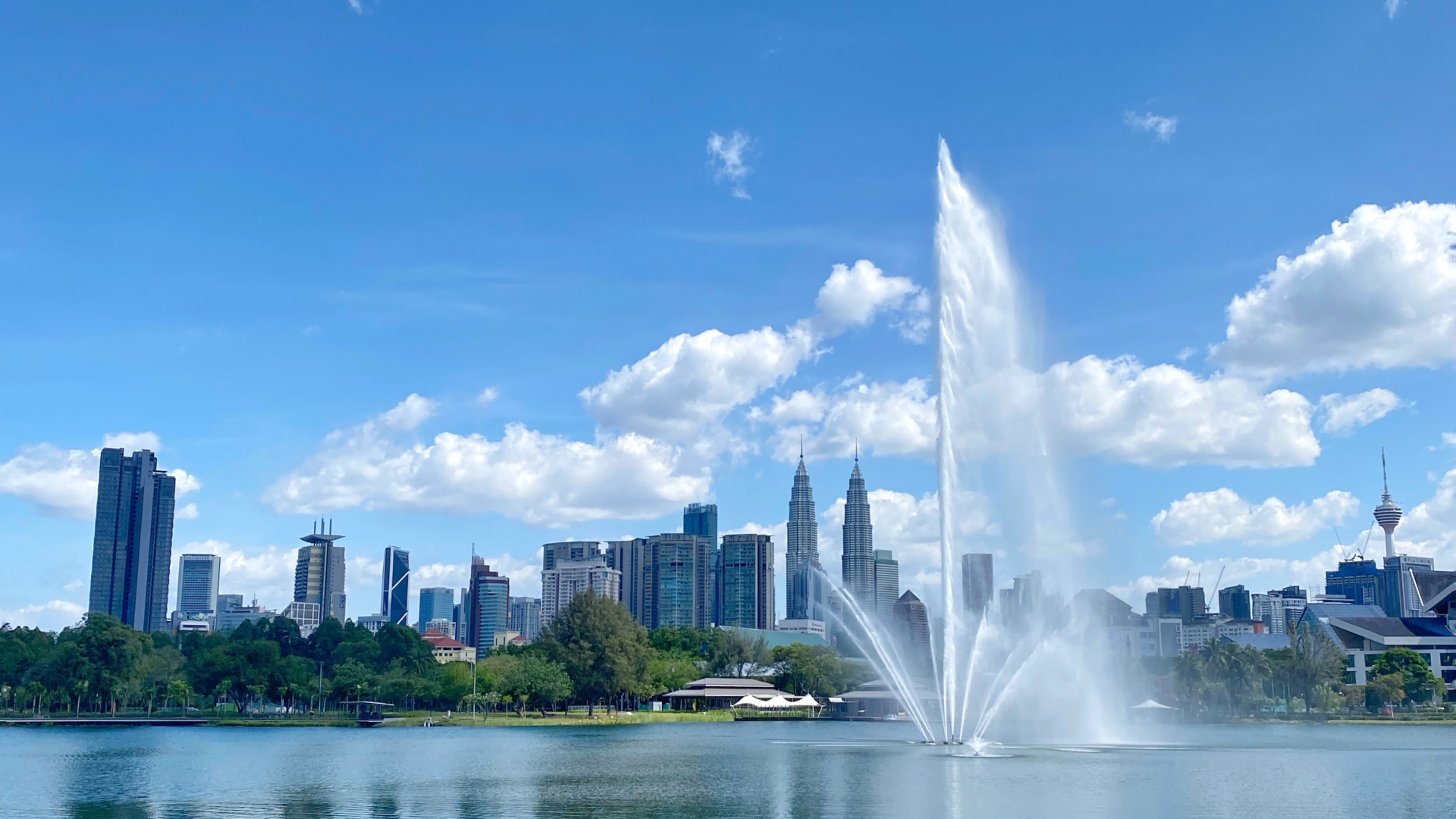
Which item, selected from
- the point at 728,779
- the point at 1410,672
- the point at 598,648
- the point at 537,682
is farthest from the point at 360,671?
the point at 1410,672

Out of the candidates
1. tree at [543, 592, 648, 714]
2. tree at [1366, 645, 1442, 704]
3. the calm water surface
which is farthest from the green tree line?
tree at [1366, 645, 1442, 704]

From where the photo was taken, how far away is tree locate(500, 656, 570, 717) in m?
139

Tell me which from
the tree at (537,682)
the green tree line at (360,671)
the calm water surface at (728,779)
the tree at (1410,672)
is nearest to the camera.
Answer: the calm water surface at (728,779)

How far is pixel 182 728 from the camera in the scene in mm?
133125

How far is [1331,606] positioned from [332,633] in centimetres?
15892

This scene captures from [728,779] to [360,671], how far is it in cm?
11208

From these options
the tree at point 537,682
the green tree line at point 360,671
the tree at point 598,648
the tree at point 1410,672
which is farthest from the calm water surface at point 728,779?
the tree at point 1410,672

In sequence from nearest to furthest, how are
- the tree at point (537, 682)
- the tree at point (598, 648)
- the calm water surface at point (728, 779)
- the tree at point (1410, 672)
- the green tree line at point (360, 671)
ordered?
the calm water surface at point (728, 779), the tree at point (537, 682), the tree at point (1410, 672), the tree at point (598, 648), the green tree line at point (360, 671)

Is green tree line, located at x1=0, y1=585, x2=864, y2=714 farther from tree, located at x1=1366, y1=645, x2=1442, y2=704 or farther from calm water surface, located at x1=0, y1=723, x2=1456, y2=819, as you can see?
tree, located at x1=1366, y1=645, x2=1442, y2=704

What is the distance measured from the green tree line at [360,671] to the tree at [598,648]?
14 cm

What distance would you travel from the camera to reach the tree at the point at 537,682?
5472 inches

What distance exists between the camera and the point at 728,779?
59.2 meters

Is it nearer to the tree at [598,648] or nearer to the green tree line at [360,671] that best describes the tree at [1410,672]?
the green tree line at [360,671]

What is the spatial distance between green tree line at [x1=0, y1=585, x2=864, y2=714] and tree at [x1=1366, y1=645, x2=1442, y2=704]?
7310cm
